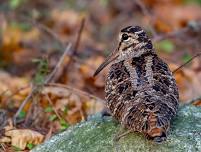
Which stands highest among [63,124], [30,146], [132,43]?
[132,43]

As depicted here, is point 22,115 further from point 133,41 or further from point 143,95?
point 143,95

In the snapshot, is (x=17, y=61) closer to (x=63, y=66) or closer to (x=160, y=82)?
(x=63, y=66)

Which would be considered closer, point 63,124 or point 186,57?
point 63,124

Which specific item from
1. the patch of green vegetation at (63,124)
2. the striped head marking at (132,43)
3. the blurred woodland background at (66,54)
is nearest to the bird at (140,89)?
the striped head marking at (132,43)

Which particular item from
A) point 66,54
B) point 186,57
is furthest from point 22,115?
point 186,57

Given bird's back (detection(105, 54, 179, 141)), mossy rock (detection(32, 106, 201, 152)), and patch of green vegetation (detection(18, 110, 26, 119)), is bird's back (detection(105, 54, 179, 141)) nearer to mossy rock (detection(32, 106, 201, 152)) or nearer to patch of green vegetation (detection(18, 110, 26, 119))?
mossy rock (detection(32, 106, 201, 152))

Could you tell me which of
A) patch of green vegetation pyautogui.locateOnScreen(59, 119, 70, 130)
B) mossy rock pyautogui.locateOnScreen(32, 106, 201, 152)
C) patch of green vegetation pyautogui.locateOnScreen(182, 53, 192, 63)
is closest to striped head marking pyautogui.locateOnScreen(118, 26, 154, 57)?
mossy rock pyautogui.locateOnScreen(32, 106, 201, 152)

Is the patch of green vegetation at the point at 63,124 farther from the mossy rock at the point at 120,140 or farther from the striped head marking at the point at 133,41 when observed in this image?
the striped head marking at the point at 133,41
